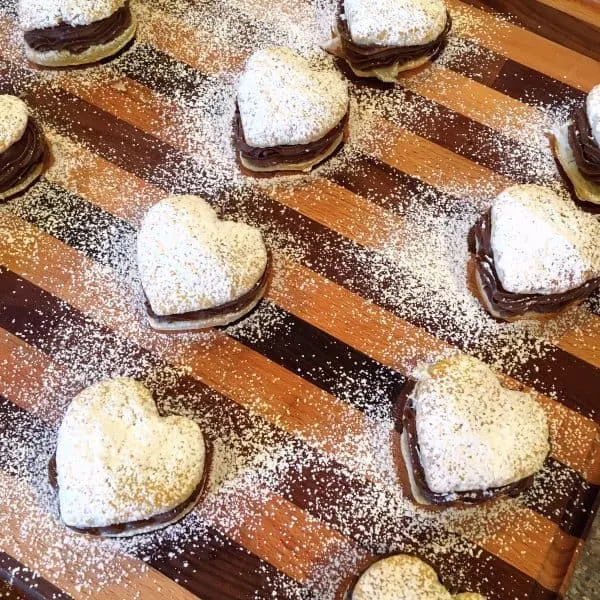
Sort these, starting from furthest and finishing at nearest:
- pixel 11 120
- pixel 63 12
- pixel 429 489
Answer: pixel 63 12 → pixel 11 120 → pixel 429 489

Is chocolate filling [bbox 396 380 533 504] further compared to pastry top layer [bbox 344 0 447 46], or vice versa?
pastry top layer [bbox 344 0 447 46]

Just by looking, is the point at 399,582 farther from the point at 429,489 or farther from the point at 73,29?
the point at 73,29

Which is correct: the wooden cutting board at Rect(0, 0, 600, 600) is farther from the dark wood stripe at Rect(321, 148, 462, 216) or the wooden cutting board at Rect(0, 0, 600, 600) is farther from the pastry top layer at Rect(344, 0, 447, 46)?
the pastry top layer at Rect(344, 0, 447, 46)

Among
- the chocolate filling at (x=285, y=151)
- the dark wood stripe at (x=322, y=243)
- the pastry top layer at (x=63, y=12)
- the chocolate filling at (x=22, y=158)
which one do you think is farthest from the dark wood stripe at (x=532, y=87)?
the chocolate filling at (x=22, y=158)

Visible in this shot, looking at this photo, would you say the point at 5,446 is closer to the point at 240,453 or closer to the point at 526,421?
the point at 240,453

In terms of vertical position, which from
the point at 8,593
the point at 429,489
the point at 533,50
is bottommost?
the point at 8,593

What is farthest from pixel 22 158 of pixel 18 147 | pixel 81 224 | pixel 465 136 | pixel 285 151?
pixel 465 136

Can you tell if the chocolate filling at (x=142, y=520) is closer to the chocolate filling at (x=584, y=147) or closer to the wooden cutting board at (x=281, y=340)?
the wooden cutting board at (x=281, y=340)

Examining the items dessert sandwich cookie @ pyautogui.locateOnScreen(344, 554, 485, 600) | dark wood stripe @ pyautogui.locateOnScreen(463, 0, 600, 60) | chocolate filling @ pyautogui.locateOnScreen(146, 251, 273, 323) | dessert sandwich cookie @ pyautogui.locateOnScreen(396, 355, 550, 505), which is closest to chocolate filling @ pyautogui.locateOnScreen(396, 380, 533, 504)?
dessert sandwich cookie @ pyautogui.locateOnScreen(396, 355, 550, 505)
